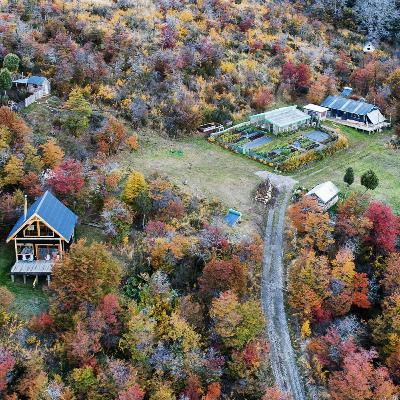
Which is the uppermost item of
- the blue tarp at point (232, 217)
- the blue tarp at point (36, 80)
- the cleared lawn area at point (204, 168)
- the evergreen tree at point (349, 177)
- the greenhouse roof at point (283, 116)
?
the blue tarp at point (36, 80)

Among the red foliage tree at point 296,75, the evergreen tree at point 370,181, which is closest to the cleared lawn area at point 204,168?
the evergreen tree at point 370,181

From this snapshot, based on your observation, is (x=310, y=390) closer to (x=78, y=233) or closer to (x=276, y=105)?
(x=78, y=233)

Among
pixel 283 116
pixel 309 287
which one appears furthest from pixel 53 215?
pixel 283 116

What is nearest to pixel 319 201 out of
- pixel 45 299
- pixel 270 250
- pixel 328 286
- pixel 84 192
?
pixel 270 250

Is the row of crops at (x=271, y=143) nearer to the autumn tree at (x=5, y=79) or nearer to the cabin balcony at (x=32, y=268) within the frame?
the autumn tree at (x=5, y=79)

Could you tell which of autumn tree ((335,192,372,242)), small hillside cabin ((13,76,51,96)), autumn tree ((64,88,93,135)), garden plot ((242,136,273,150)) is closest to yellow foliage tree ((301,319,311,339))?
autumn tree ((335,192,372,242))

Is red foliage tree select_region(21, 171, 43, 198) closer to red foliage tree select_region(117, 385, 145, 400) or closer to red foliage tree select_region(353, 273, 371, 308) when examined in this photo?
red foliage tree select_region(117, 385, 145, 400)

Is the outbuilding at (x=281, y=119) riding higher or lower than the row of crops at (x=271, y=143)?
higher

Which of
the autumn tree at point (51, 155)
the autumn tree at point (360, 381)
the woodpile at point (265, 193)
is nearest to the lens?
the autumn tree at point (360, 381)
